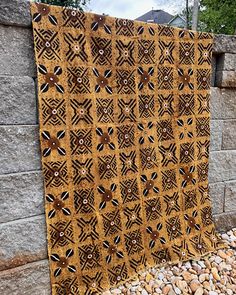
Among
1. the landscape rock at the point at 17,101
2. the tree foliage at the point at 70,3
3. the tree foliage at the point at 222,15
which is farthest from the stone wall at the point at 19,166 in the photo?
the tree foliage at the point at 222,15

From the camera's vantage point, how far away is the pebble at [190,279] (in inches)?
70.5

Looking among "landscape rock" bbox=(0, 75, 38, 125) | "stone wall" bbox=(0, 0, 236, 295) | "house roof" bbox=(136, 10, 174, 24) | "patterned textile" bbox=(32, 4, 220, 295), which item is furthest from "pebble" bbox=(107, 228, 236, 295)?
"house roof" bbox=(136, 10, 174, 24)

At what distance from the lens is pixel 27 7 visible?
4.62ft

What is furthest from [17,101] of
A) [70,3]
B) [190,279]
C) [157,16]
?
[157,16]

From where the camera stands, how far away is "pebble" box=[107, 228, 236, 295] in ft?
5.88

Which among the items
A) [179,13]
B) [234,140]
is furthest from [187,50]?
[179,13]

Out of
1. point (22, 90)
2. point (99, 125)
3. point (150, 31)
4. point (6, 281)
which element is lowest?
point (6, 281)

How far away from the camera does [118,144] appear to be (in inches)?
69.3

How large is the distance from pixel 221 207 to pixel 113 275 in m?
1.13

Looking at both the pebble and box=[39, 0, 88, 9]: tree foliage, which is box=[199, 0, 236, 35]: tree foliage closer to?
box=[39, 0, 88, 9]: tree foliage

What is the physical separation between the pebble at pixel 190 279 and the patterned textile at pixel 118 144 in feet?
0.20

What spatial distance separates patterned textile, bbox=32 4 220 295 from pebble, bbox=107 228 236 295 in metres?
0.06

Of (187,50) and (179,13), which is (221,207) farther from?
(179,13)

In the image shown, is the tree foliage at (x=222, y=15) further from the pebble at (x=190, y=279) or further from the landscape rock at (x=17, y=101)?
the landscape rock at (x=17, y=101)
